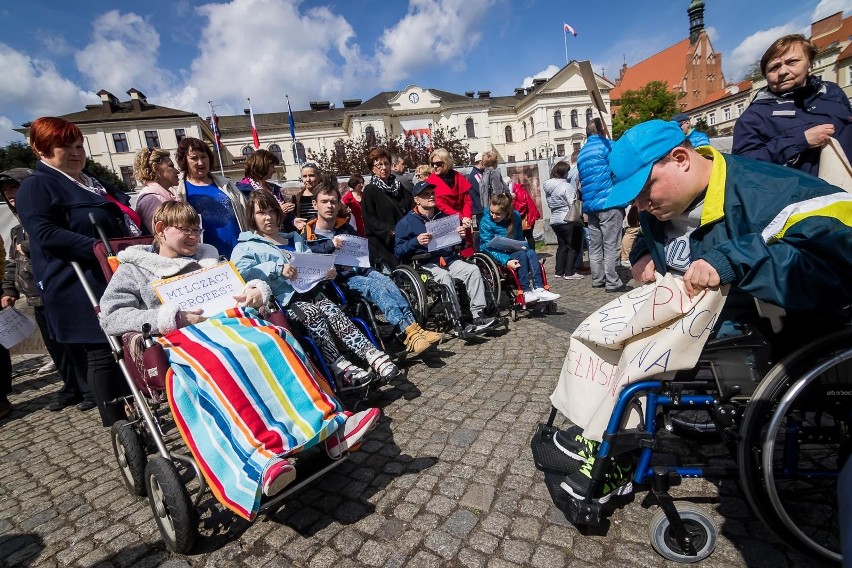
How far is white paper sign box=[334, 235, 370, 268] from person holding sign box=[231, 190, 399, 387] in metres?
0.45

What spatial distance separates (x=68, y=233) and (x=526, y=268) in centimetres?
447

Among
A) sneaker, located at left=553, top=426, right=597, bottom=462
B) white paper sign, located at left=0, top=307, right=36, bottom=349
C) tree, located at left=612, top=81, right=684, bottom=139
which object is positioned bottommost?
sneaker, located at left=553, top=426, right=597, bottom=462

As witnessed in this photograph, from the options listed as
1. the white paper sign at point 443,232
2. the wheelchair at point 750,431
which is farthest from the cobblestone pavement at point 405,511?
the white paper sign at point 443,232

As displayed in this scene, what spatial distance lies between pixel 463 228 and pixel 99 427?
14.0ft

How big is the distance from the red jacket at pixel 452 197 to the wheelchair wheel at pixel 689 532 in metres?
4.09

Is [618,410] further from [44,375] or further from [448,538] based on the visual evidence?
[44,375]

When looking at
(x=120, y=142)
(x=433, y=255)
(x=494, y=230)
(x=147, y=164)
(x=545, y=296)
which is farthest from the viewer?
(x=120, y=142)

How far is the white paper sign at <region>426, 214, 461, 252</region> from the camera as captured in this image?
4773 mm

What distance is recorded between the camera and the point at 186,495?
1.91 meters

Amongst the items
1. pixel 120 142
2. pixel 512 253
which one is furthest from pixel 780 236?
pixel 120 142

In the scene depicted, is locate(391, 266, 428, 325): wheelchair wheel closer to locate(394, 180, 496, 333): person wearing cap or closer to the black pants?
locate(394, 180, 496, 333): person wearing cap

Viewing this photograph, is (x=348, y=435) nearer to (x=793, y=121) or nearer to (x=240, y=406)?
(x=240, y=406)

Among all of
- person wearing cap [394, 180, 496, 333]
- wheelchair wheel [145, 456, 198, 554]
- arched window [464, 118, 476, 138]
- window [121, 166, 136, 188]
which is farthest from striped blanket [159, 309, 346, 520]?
arched window [464, 118, 476, 138]

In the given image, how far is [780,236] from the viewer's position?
141 cm
